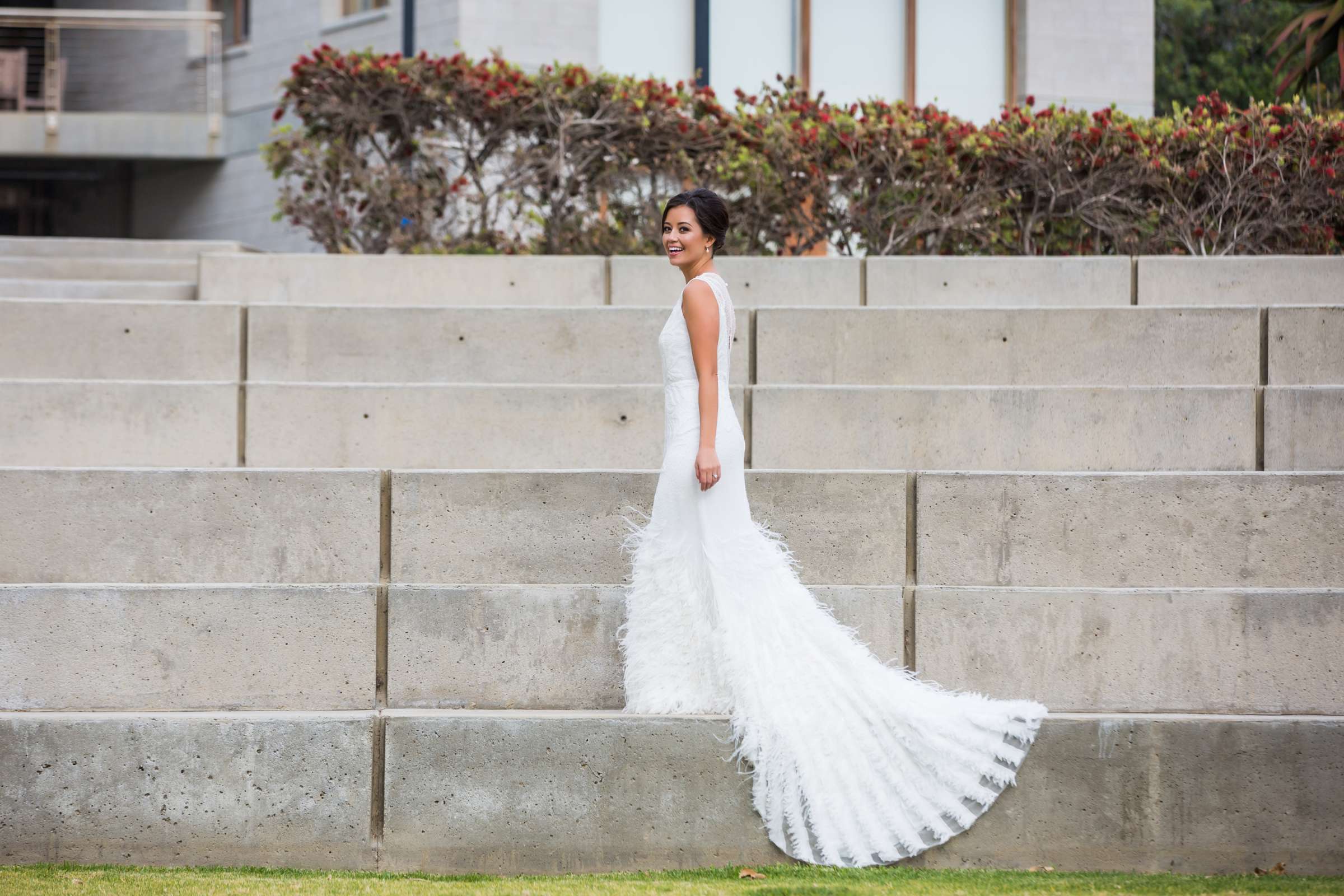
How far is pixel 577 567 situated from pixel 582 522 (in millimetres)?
194

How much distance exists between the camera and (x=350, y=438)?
730 cm

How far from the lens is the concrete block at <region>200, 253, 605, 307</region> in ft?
28.0

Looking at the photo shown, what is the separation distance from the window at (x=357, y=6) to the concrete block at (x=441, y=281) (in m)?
8.11

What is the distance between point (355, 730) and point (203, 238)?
1382 cm

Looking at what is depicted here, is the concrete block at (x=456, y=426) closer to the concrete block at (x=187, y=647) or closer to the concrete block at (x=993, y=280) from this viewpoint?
the concrete block at (x=187, y=647)

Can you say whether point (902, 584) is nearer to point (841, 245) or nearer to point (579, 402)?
point (579, 402)

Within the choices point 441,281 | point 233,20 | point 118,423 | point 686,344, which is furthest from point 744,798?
point 233,20

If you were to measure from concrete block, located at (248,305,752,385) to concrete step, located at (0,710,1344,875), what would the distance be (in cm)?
276

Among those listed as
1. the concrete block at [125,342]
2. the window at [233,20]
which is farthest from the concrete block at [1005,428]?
the window at [233,20]

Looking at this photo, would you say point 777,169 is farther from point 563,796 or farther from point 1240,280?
point 563,796

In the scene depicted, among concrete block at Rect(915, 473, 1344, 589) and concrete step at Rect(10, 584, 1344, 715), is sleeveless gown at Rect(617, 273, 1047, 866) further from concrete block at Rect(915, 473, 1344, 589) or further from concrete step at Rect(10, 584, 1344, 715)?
concrete block at Rect(915, 473, 1344, 589)

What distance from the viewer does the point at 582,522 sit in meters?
6.07

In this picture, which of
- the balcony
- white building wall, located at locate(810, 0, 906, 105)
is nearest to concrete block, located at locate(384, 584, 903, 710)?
white building wall, located at locate(810, 0, 906, 105)

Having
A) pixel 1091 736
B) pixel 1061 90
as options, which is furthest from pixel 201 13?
pixel 1091 736
